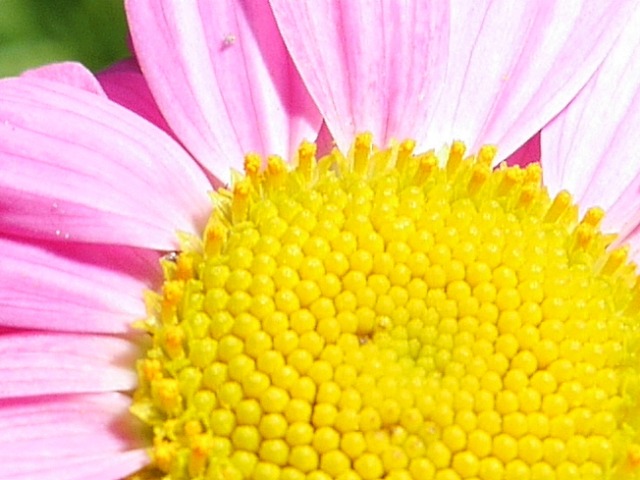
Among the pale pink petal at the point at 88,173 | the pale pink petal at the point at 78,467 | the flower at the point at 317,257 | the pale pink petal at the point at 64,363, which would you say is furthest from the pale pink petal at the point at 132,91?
the pale pink petal at the point at 78,467

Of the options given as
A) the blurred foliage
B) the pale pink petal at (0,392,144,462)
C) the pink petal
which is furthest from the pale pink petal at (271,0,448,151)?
the blurred foliage

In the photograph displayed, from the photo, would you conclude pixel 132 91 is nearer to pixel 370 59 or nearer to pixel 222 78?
pixel 222 78

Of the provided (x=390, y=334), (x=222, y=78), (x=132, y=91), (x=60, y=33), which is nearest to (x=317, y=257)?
(x=390, y=334)

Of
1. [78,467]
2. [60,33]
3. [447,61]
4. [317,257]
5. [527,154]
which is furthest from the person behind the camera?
[60,33]

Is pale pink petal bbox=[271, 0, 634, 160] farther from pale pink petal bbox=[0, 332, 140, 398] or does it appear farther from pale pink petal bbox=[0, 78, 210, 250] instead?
pale pink petal bbox=[0, 332, 140, 398]

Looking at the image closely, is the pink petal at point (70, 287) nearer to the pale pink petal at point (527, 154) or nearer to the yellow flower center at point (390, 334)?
the yellow flower center at point (390, 334)
